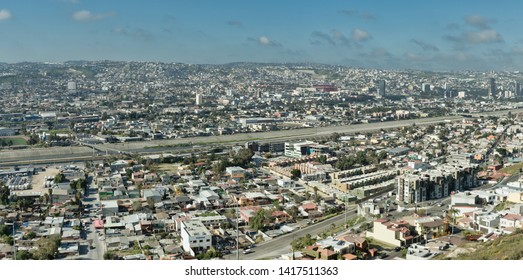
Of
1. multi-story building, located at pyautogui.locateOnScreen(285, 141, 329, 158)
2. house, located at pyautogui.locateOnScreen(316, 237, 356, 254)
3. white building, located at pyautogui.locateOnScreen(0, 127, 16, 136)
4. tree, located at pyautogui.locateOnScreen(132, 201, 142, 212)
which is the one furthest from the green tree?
white building, located at pyautogui.locateOnScreen(0, 127, 16, 136)

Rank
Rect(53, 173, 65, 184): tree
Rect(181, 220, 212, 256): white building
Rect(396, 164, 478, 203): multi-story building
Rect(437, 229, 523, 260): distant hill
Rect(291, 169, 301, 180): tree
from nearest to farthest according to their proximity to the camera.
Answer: Rect(437, 229, 523, 260): distant hill, Rect(181, 220, 212, 256): white building, Rect(396, 164, 478, 203): multi-story building, Rect(53, 173, 65, 184): tree, Rect(291, 169, 301, 180): tree

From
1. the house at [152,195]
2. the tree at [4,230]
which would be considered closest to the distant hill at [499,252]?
the house at [152,195]

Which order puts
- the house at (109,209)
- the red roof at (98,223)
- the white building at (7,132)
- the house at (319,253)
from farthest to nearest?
the white building at (7,132), the house at (109,209), the red roof at (98,223), the house at (319,253)

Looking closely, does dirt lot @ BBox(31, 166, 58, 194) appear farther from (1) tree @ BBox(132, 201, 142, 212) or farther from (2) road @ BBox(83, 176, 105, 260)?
(1) tree @ BBox(132, 201, 142, 212)

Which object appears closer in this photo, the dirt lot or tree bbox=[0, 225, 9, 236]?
tree bbox=[0, 225, 9, 236]

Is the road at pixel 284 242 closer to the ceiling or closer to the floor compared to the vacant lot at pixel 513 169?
closer to the floor

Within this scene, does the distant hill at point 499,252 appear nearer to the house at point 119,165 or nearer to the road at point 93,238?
the road at point 93,238

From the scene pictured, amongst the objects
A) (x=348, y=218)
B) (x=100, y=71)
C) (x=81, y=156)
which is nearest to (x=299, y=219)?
(x=348, y=218)
